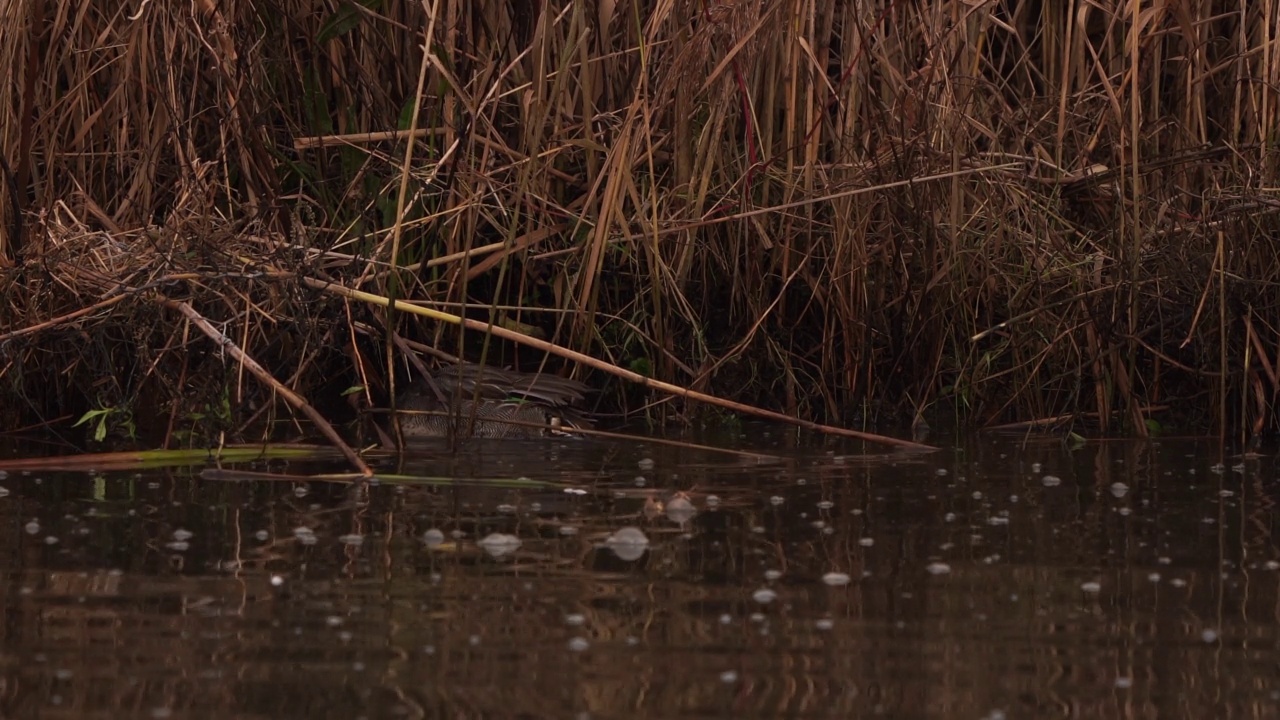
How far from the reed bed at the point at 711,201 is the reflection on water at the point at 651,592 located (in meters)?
0.77

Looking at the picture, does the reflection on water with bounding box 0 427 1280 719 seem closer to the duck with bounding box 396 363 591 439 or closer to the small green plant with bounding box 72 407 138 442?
the small green plant with bounding box 72 407 138 442

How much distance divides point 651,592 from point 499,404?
236 centimetres

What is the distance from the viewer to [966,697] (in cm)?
256

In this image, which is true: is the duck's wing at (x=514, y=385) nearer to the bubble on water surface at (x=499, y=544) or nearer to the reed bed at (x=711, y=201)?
the reed bed at (x=711, y=201)

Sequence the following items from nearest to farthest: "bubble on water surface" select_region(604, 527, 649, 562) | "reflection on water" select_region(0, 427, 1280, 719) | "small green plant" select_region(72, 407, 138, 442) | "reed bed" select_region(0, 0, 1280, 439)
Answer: "reflection on water" select_region(0, 427, 1280, 719), "bubble on water surface" select_region(604, 527, 649, 562), "small green plant" select_region(72, 407, 138, 442), "reed bed" select_region(0, 0, 1280, 439)

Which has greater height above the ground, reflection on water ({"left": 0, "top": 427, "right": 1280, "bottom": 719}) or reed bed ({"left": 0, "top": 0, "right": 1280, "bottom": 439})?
reed bed ({"left": 0, "top": 0, "right": 1280, "bottom": 439})

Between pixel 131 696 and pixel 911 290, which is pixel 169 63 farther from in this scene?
pixel 131 696

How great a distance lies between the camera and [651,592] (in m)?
3.27

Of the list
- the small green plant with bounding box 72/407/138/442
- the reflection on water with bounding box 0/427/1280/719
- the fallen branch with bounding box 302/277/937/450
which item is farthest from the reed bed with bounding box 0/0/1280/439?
the reflection on water with bounding box 0/427/1280/719

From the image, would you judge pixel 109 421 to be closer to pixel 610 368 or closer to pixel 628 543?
pixel 610 368

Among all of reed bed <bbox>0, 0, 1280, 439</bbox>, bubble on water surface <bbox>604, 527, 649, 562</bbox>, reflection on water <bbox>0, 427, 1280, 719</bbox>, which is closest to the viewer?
reflection on water <bbox>0, 427, 1280, 719</bbox>

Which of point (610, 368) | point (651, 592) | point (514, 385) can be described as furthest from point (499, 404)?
point (651, 592)

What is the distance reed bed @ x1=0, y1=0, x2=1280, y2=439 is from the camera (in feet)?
17.9

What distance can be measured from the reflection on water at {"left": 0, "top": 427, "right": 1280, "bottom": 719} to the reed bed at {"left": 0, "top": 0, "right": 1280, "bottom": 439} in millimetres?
768
